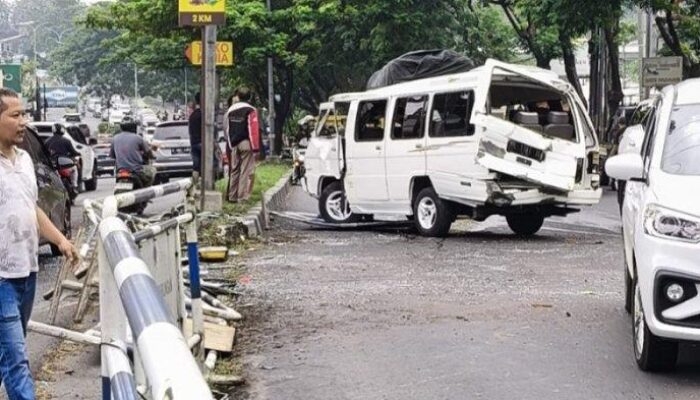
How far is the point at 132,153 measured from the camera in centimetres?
1653

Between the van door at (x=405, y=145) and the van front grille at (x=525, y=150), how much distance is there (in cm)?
138

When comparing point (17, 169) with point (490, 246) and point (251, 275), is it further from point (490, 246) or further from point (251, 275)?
point (490, 246)

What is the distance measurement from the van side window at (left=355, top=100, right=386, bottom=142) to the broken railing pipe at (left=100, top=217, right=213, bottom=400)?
13213 millimetres

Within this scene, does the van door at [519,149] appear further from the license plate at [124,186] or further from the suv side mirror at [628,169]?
the suv side mirror at [628,169]

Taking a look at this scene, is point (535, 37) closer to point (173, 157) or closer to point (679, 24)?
point (679, 24)

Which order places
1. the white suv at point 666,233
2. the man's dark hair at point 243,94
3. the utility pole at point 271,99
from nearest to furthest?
the white suv at point 666,233 < the man's dark hair at point 243,94 < the utility pole at point 271,99

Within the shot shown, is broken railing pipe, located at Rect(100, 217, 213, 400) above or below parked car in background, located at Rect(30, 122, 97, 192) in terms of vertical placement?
above

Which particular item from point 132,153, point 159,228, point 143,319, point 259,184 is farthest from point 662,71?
point 143,319

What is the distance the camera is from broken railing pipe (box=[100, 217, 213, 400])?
2.00 m

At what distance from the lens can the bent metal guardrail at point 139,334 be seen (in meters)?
2.04

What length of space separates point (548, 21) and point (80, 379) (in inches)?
823

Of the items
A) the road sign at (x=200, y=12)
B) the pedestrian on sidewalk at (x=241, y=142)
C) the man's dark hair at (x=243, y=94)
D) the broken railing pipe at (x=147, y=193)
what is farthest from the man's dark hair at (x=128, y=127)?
the broken railing pipe at (x=147, y=193)

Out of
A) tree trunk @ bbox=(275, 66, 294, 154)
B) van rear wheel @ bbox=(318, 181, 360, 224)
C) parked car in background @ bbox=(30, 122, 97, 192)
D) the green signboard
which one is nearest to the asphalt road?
van rear wheel @ bbox=(318, 181, 360, 224)

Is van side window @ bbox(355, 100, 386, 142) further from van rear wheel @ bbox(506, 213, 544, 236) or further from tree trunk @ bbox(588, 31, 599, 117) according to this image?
tree trunk @ bbox(588, 31, 599, 117)
